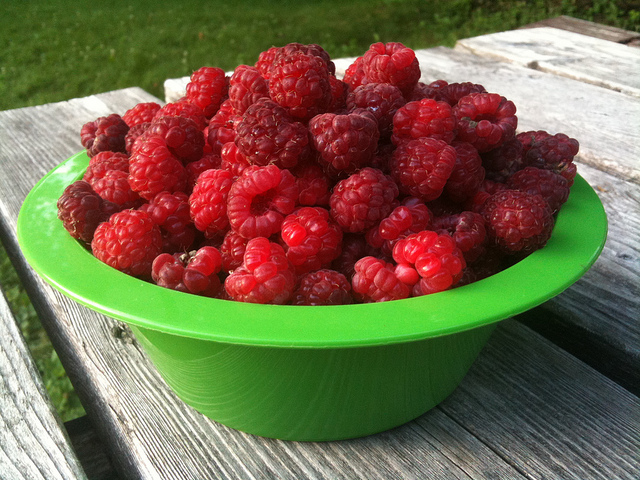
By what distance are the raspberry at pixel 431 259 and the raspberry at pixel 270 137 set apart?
0.61 feet

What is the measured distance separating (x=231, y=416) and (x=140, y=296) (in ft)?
0.75

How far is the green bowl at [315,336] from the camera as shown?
589 mm

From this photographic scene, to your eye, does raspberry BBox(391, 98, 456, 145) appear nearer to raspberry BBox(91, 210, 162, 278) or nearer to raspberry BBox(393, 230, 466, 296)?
raspberry BBox(393, 230, 466, 296)

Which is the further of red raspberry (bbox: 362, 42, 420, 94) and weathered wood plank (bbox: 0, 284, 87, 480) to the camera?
red raspberry (bbox: 362, 42, 420, 94)

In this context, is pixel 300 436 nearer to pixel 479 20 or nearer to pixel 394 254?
pixel 394 254

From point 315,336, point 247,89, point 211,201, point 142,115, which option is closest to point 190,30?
point 142,115

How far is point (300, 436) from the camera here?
30.1 inches

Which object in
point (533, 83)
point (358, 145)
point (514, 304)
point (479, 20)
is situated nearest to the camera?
point (514, 304)

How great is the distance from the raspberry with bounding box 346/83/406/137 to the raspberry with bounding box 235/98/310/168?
0.11m

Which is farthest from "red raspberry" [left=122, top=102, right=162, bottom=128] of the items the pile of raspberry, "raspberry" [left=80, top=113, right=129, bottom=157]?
the pile of raspberry

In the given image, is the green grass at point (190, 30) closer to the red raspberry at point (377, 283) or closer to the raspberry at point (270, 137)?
the raspberry at point (270, 137)

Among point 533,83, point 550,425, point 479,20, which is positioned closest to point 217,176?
point 550,425

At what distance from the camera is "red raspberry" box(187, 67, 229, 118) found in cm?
93

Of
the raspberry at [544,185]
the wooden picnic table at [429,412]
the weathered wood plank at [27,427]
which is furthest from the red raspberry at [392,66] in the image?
the weathered wood plank at [27,427]
